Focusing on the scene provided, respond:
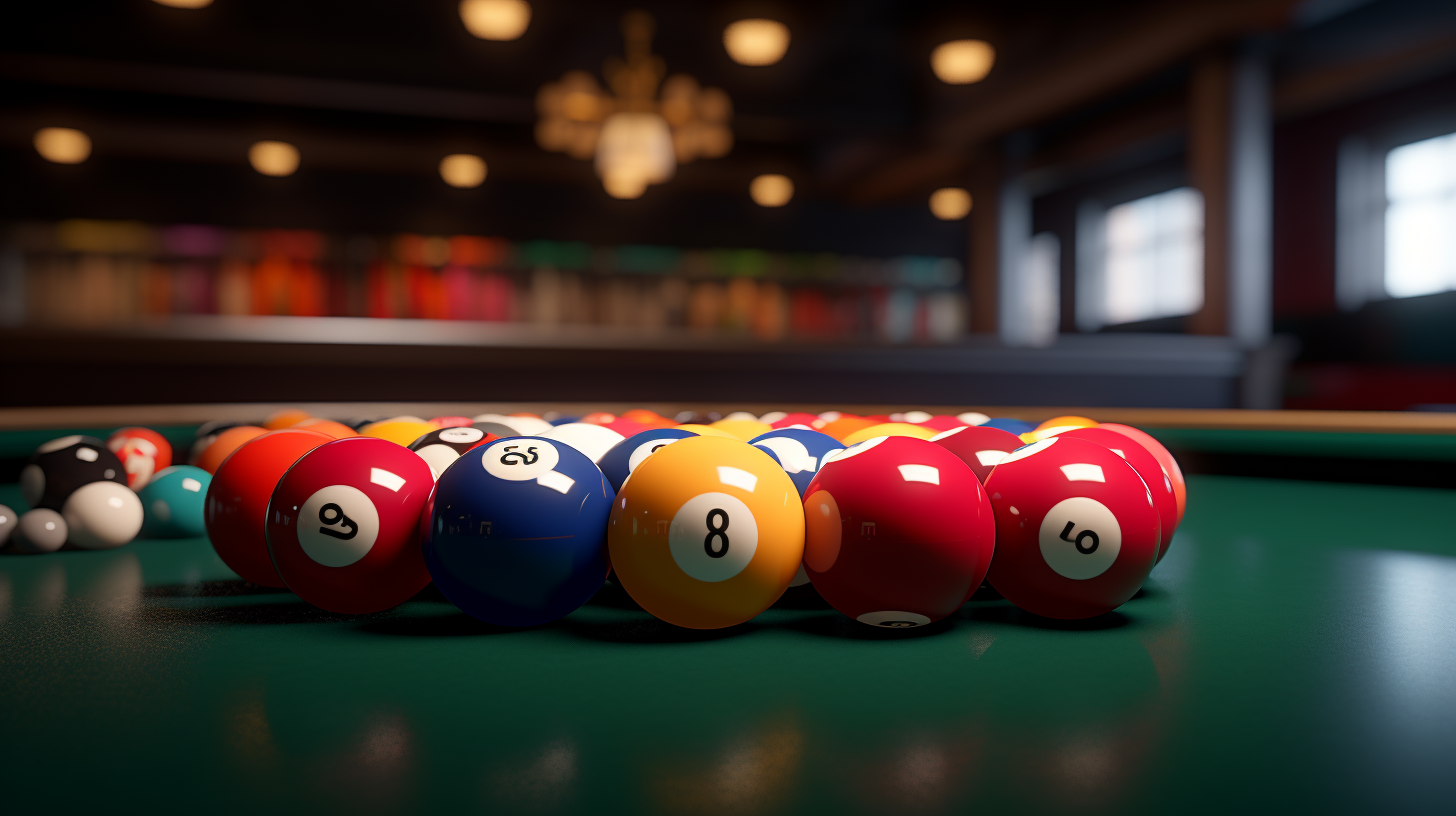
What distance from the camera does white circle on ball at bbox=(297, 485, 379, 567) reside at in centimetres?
140

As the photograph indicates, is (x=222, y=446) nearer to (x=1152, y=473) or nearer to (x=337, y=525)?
(x=337, y=525)

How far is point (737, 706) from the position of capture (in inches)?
38.4

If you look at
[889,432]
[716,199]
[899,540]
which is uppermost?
[716,199]

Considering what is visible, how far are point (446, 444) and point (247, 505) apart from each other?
1.22 feet

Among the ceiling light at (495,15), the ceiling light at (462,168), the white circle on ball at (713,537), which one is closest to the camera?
the white circle on ball at (713,537)

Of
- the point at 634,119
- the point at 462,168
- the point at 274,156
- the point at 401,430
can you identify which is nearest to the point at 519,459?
the point at 401,430

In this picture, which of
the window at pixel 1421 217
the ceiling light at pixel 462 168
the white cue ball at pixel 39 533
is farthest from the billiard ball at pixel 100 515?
the window at pixel 1421 217

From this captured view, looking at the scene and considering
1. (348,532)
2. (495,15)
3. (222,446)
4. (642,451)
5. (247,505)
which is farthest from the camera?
(495,15)

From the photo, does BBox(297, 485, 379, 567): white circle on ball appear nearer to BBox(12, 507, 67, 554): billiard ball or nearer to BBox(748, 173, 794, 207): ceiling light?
BBox(12, 507, 67, 554): billiard ball

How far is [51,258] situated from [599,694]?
936cm

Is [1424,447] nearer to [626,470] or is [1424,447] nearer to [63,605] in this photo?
[626,470]

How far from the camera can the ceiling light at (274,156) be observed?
8227 mm

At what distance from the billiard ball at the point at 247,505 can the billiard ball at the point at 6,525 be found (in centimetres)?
59

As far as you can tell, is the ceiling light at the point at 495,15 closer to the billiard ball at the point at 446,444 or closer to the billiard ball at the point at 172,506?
the billiard ball at the point at 172,506
